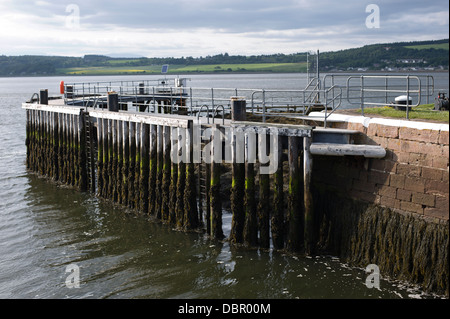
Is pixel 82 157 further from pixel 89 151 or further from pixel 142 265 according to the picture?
pixel 142 265

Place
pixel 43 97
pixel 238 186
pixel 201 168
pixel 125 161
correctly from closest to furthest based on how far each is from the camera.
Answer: pixel 238 186, pixel 201 168, pixel 125 161, pixel 43 97

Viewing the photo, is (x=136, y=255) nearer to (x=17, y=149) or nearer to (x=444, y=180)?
(x=444, y=180)

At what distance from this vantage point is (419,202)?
38.1ft

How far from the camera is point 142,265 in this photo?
13766 mm

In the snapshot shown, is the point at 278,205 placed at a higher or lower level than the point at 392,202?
lower

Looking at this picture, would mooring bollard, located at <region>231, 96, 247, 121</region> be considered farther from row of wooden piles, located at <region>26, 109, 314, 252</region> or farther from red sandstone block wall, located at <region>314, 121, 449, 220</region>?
red sandstone block wall, located at <region>314, 121, 449, 220</region>

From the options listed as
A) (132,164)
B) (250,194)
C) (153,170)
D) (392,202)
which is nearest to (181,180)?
(153,170)

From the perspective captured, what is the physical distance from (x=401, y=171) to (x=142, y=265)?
683cm

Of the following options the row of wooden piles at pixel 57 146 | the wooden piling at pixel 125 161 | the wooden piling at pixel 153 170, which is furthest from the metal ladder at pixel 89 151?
the wooden piling at pixel 153 170

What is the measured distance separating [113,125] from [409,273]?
1190 cm

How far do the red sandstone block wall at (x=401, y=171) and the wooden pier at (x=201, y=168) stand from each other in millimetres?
561

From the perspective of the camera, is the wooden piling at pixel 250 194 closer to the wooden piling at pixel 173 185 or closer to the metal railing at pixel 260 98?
the metal railing at pixel 260 98
